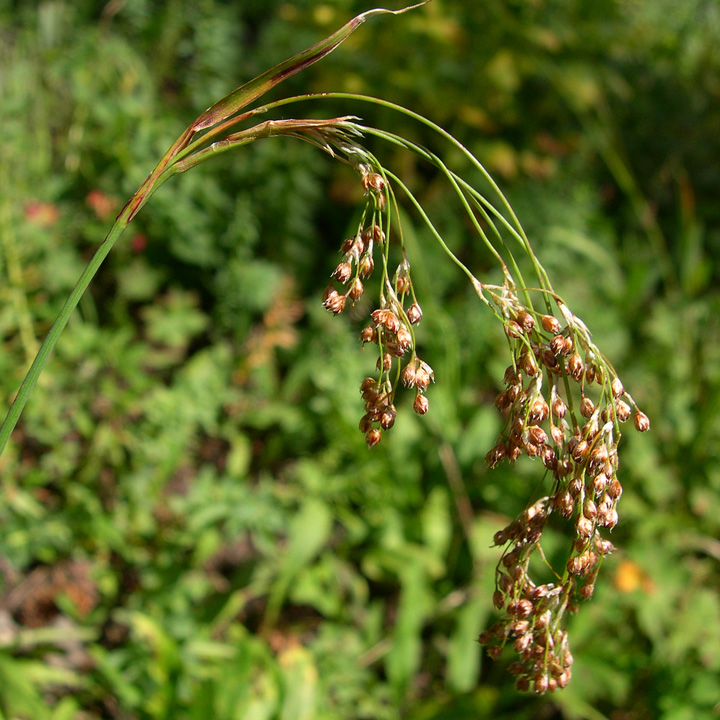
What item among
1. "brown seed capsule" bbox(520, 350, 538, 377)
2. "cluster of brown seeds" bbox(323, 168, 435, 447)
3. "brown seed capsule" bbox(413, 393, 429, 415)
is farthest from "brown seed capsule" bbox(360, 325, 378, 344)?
"brown seed capsule" bbox(520, 350, 538, 377)

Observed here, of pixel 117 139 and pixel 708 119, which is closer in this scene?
pixel 117 139

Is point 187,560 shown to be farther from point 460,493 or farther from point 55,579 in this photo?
point 460,493

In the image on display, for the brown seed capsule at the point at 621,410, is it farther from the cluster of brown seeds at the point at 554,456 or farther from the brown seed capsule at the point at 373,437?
the brown seed capsule at the point at 373,437

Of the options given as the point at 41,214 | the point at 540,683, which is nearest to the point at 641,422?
the point at 540,683

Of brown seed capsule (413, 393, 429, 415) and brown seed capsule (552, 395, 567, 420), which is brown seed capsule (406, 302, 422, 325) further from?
→ brown seed capsule (552, 395, 567, 420)

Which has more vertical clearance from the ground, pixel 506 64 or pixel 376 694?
pixel 506 64

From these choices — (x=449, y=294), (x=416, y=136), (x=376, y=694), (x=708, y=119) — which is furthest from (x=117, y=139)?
(x=708, y=119)
